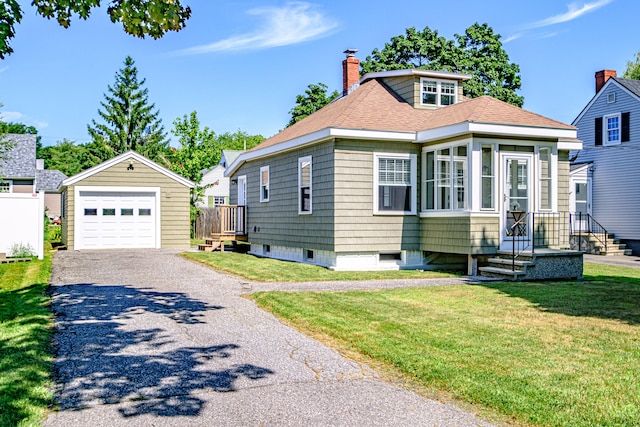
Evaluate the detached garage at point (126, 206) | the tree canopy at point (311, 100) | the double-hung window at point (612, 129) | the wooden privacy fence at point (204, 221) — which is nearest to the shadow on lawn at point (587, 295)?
the double-hung window at point (612, 129)

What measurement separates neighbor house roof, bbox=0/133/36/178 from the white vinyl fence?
906 inches

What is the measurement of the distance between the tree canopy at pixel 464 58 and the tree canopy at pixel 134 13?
81.8ft

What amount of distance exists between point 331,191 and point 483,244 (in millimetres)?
3951

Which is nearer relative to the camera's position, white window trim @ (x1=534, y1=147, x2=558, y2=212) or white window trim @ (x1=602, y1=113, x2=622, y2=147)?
white window trim @ (x1=534, y1=147, x2=558, y2=212)

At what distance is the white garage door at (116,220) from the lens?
854 inches

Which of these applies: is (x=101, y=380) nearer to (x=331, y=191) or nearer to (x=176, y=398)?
(x=176, y=398)

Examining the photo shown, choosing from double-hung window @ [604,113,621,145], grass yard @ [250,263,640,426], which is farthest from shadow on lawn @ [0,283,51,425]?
double-hung window @ [604,113,621,145]

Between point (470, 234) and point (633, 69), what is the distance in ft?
130

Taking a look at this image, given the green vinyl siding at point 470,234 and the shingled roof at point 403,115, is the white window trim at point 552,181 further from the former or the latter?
the green vinyl siding at point 470,234

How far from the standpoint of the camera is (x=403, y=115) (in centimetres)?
1611

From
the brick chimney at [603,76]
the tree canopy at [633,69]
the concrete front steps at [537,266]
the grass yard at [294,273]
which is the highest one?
the tree canopy at [633,69]

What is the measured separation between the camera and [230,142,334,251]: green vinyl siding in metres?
14.8

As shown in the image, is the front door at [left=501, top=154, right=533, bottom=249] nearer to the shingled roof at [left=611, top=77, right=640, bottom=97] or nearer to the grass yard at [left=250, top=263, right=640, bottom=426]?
the grass yard at [left=250, top=263, right=640, bottom=426]

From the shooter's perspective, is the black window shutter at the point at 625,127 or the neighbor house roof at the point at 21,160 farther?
the neighbor house roof at the point at 21,160
